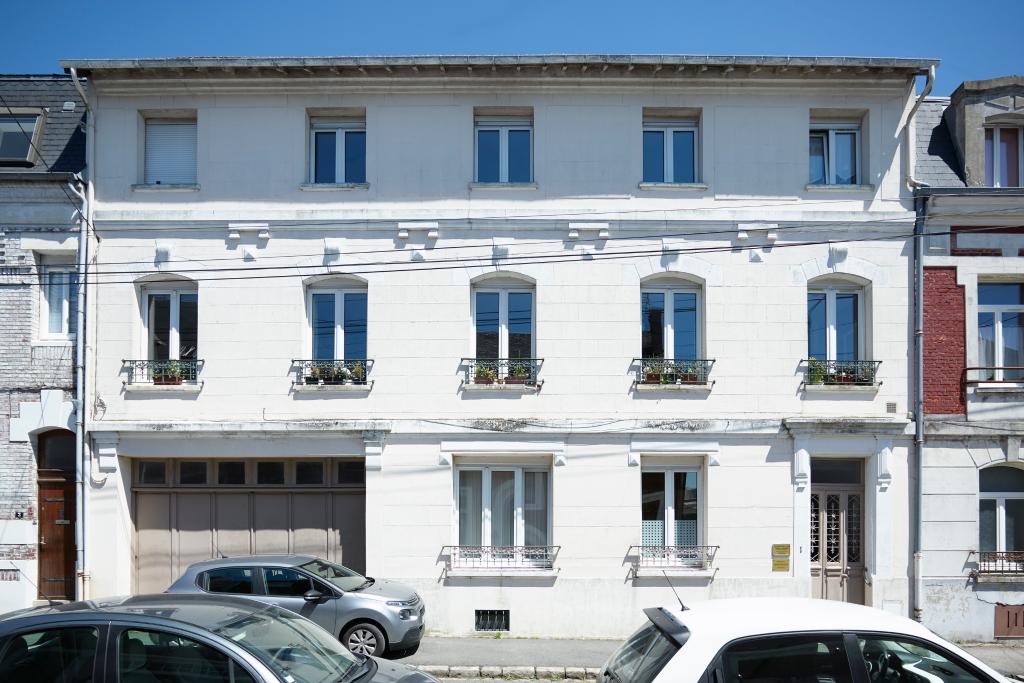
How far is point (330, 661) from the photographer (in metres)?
5.85

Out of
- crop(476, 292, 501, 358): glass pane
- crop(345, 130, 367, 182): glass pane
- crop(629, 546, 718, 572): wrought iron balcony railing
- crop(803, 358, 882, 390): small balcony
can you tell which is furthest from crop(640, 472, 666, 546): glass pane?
crop(345, 130, 367, 182): glass pane

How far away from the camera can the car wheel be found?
1080 cm

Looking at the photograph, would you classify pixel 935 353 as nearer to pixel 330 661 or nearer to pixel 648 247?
pixel 648 247

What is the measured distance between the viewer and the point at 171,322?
13328mm

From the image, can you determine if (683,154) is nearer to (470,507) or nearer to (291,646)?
(470,507)

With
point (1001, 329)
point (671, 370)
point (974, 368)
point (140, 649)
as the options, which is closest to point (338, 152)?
point (671, 370)

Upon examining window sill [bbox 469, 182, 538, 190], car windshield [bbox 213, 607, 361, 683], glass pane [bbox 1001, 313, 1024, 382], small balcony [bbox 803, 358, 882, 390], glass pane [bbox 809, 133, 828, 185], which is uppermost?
glass pane [bbox 809, 133, 828, 185]

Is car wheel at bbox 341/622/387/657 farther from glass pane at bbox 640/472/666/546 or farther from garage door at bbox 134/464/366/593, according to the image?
glass pane at bbox 640/472/666/546

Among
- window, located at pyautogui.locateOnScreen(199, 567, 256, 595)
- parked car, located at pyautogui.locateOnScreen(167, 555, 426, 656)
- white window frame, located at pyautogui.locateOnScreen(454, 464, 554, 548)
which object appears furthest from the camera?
white window frame, located at pyautogui.locateOnScreen(454, 464, 554, 548)

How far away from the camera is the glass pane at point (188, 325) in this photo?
1327 cm

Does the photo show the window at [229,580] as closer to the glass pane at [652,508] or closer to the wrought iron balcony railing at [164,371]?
the wrought iron balcony railing at [164,371]

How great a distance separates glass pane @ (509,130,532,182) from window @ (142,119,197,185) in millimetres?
5309

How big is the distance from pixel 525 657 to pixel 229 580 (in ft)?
13.9

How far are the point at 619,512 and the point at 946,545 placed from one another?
5188mm
